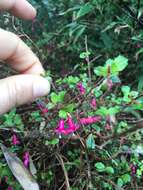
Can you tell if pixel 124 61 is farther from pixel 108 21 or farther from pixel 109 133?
pixel 108 21

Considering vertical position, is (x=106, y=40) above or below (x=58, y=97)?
above

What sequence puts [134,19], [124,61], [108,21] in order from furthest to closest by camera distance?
[108,21]
[134,19]
[124,61]

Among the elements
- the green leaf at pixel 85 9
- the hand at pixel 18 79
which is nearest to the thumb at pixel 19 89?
the hand at pixel 18 79

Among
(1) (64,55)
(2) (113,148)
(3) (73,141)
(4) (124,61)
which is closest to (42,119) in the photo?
(3) (73,141)

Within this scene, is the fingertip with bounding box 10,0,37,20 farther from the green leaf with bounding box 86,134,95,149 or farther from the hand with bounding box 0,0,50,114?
the green leaf with bounding box 86,134,95,149

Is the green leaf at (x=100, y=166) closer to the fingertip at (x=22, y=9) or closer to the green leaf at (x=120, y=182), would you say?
the green leaf at (x=120, y=182)

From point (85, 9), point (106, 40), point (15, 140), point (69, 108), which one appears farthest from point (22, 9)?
point (106, 40)

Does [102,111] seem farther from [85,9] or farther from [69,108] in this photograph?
[85,9]
